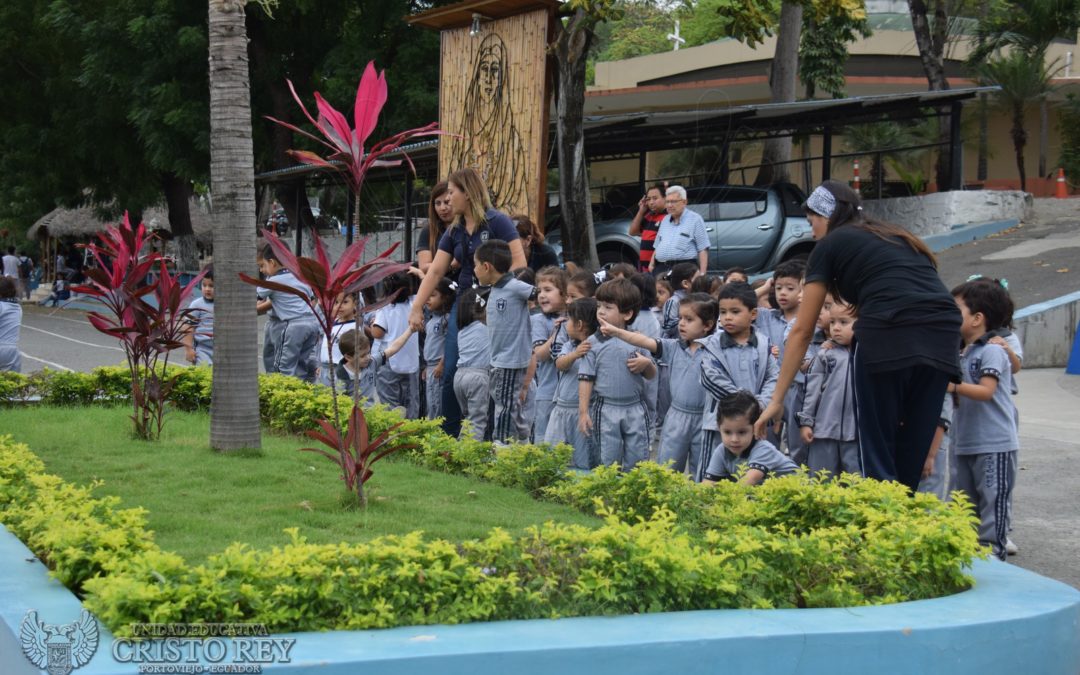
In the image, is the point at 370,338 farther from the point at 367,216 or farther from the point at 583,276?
the point at 367,216

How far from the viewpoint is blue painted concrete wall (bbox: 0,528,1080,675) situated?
3238 mm

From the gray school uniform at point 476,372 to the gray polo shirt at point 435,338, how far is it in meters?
1.17

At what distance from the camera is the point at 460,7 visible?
485 inches

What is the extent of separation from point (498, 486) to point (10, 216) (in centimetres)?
5051

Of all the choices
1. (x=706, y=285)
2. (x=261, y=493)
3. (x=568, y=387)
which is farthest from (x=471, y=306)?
(x=261, y=493)

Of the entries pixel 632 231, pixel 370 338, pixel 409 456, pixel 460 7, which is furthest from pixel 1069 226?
pixel 409 456

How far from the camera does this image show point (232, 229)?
22.4 ft

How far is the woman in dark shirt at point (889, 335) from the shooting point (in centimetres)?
487

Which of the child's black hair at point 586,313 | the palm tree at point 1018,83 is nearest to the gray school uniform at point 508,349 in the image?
the child's black hair at point 586,313

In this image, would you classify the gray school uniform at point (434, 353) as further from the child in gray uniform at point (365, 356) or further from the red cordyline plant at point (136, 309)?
the red cordyline plant at point (136, 309)

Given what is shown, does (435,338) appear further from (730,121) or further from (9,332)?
(730,121)

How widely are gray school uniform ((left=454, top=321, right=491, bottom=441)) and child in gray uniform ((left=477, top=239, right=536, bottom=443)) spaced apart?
0.14 meters

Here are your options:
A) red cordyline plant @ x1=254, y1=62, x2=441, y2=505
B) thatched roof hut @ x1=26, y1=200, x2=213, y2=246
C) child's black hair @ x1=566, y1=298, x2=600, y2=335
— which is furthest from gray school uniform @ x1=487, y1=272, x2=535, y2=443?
thatched roof hut @ x1=26, y1=200, x2=213, y2=246

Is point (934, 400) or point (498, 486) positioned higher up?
point (934, 400)
